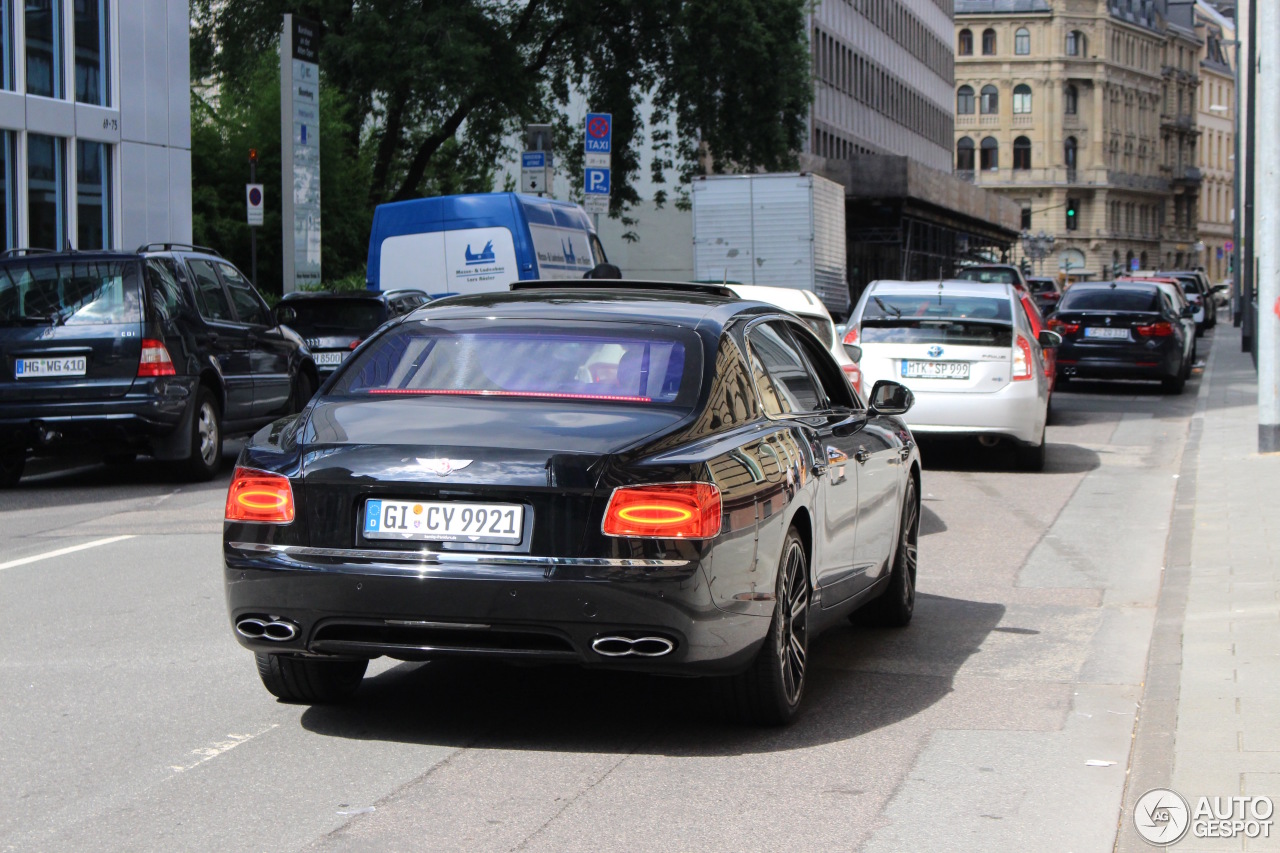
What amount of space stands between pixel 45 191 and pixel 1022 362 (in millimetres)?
16078

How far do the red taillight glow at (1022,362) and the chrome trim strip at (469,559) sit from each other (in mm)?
10963

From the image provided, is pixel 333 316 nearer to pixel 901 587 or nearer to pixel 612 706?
pixel 901 587

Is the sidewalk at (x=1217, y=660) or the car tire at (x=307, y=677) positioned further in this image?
the car tire at (x=307, y=677)

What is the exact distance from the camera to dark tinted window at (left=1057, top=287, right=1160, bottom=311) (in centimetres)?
2764

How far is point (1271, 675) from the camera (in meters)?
6.91

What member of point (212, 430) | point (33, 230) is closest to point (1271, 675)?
point (212, 430)

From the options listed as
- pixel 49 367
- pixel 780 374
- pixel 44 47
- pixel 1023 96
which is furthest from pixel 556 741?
pixel 1023 96

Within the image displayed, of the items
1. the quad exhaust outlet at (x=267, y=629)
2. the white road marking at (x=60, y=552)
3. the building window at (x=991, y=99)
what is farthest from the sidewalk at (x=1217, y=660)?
the building window at (x=991, y=99)

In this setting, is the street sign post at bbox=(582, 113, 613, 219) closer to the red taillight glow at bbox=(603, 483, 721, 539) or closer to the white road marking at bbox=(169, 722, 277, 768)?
the white road marking at bbox=(169, 722, 277, 768)

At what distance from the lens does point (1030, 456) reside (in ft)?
53.9

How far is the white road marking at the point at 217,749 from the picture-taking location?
18.5ft

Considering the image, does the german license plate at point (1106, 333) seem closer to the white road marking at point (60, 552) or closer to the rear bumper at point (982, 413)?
the rear bumper at point (982, 413)

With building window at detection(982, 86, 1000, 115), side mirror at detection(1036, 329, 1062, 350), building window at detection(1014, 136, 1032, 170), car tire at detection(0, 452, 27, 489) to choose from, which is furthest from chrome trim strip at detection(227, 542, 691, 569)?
building window at detection(1014, 136, 1032, 170)

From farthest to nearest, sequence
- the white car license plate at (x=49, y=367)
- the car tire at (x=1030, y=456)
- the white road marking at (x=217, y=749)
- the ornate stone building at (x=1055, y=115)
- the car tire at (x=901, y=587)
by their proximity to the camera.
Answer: the ornate stone building at (x=1055, y=115)
the car tire at (x=1030, y=456)
the white car license plate at (x=49, y=367)
the car tire at (x=901, y=587)
the white road marking at (x=217, y=749)
